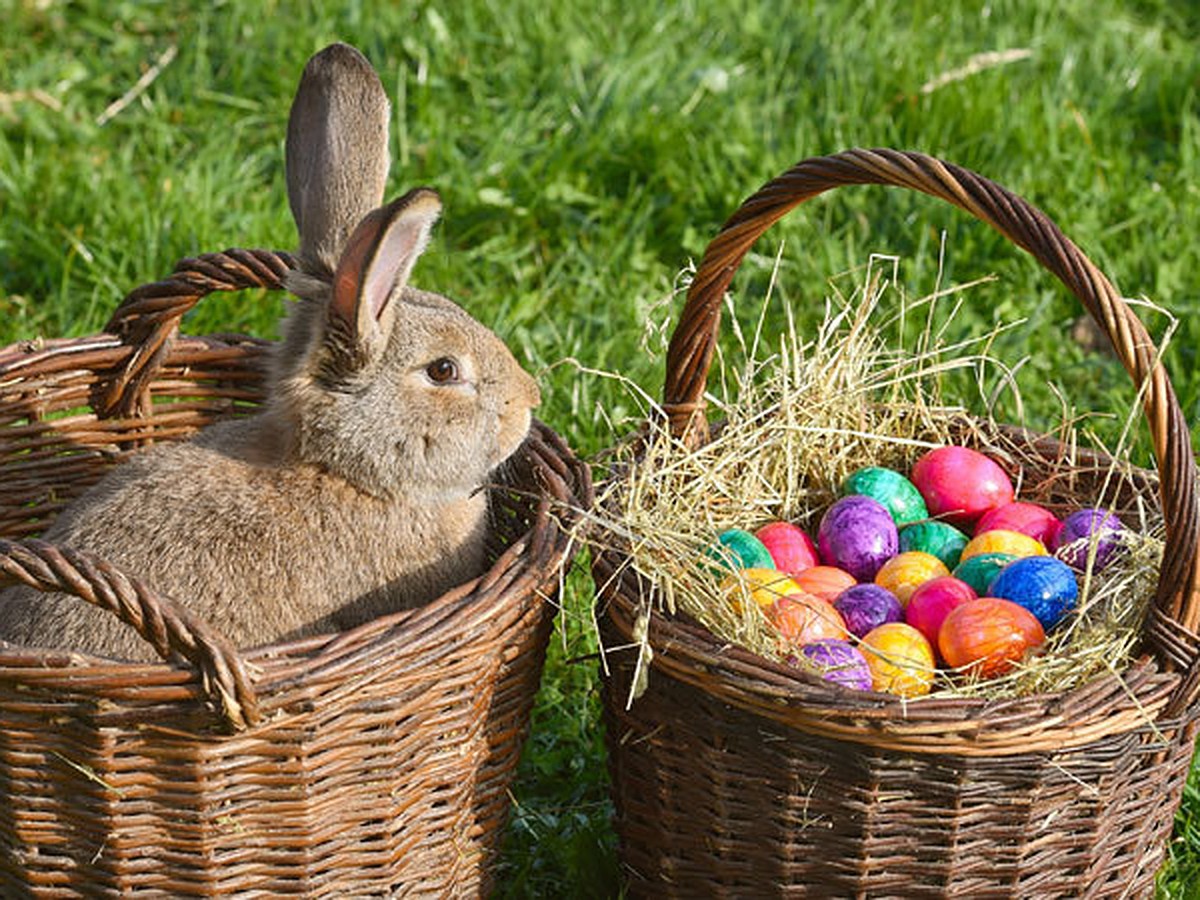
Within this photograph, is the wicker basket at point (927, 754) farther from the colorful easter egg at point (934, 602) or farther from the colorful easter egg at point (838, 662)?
the colorful easter egg at point (934, 602)

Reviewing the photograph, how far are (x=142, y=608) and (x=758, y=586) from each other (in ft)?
3.32

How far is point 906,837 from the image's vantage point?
2639mm

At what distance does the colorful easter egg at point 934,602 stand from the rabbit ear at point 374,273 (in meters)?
1.02

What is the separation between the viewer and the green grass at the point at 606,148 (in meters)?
4.36

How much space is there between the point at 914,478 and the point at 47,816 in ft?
5.84

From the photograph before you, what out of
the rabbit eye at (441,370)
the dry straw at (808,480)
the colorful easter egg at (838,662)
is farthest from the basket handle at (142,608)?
the colorful easter egg at (838,662)

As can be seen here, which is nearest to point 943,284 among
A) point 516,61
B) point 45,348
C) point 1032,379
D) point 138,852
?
point 1032,379

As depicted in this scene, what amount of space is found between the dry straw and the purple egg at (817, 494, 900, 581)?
16cm

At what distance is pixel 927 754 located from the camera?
8.33 ft

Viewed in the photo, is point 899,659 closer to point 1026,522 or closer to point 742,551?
point 742,551

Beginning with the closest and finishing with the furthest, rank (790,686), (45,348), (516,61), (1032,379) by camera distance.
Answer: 1. (790,686)
2. (45,348)
3. (1032,379)
4. (516,61)

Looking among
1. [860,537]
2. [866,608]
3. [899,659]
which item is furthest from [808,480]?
[899,659]

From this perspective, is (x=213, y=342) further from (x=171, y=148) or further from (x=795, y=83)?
(x=795, y=83)

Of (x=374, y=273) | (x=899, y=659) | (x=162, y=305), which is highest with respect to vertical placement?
(x=374, y=273)
